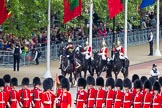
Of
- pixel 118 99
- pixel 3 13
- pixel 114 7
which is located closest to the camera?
pixel 118 99

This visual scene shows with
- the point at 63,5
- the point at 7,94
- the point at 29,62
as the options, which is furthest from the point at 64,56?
the point at 7,94

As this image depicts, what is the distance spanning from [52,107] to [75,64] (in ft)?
45.5

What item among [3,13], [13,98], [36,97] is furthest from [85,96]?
[3,13]

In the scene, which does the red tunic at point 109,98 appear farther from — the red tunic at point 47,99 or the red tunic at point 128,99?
the red tunic at point 47,99

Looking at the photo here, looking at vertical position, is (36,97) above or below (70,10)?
below

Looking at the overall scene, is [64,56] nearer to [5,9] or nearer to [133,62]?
[5,9]

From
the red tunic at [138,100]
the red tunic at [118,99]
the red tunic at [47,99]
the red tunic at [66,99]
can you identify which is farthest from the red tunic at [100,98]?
the red tunic at [47,99]

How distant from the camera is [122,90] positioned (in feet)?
98.2

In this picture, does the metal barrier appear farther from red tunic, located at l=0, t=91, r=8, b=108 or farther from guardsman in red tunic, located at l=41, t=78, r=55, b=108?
guardsman in red tunic, located at l=41, t=78, r=55, b=108

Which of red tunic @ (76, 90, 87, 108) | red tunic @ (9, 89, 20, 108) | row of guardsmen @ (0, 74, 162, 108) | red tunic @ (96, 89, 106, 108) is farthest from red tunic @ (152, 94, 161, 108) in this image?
red tunic @ (9, 89, 20, 108)

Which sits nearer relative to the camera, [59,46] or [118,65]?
[118,65]

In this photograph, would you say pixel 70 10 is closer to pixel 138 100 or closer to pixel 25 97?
pixel 25 97

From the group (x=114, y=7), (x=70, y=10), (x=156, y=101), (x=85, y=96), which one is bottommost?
(x=156, y=101)

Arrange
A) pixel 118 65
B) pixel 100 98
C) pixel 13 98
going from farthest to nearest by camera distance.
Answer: pixel 118 65
pixel 100 98
pixel 13 98
